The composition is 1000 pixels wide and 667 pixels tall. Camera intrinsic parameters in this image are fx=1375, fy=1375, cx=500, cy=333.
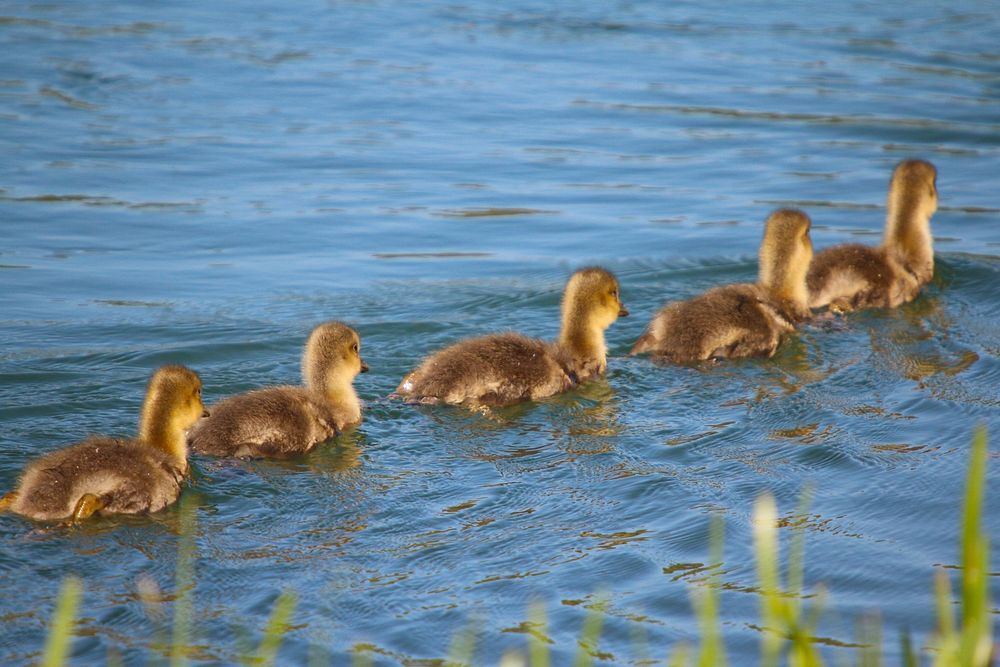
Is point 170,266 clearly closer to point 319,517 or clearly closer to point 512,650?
point 319,517

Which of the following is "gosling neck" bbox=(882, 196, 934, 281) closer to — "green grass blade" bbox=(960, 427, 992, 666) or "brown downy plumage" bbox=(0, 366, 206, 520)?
Answer: "brown downy plumage" bbox=(0, 366, 206, 520)

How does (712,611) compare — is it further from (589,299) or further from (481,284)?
(481,284)

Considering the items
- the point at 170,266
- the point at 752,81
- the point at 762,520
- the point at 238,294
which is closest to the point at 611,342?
the point at 238,294

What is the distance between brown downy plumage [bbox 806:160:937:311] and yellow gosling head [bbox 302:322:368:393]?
12.2 feet

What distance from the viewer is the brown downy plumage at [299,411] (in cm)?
685

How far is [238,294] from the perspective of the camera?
33.2 feet

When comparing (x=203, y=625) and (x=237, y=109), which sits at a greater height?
(x=237, y=109)

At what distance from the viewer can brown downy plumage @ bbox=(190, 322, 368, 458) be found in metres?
6.85

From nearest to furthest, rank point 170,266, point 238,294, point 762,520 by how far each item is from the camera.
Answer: point 762,520, point 238,294, point 170,266

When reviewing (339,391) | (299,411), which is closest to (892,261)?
(339,391)

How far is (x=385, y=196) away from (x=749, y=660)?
8.62 m

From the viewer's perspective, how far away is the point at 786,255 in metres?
9.16

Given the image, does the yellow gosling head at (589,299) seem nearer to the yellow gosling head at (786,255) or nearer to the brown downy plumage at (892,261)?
the yellow gosling head at (786,255)

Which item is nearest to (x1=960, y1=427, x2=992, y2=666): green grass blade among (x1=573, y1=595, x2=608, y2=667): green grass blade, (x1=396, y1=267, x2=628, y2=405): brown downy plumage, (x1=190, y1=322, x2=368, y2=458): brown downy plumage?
(x1=573, y1=595, x2=608, y2=667): green grass blade
